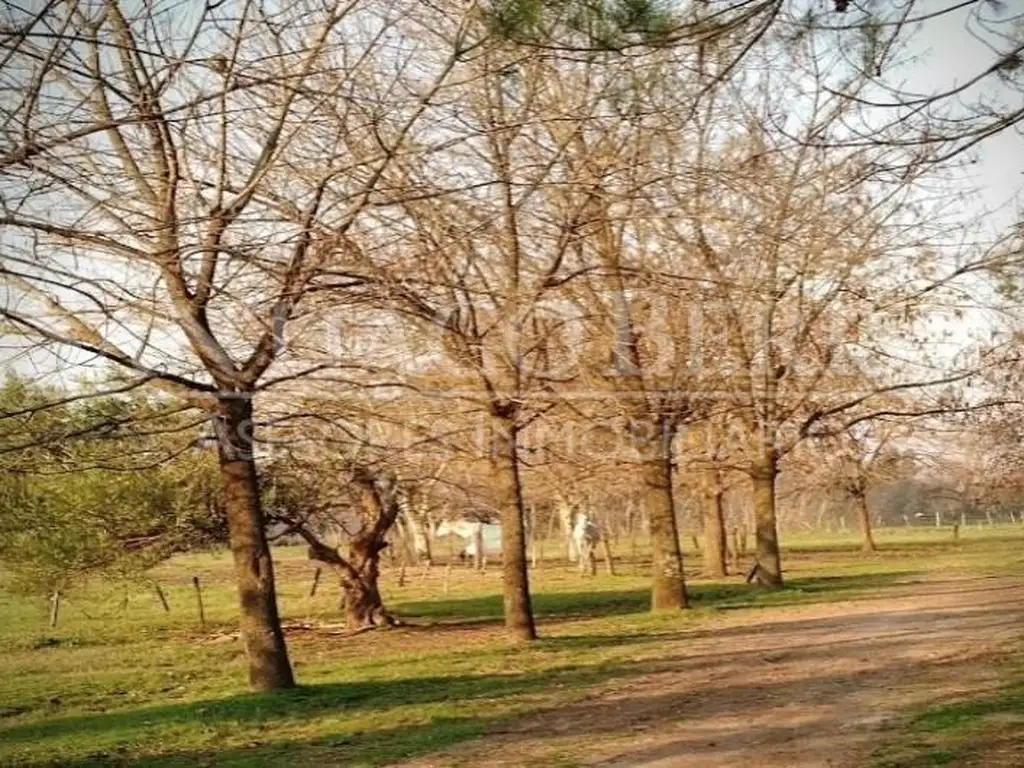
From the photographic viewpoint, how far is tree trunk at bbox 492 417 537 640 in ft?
51.1

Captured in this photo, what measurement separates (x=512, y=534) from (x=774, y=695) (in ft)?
20.7

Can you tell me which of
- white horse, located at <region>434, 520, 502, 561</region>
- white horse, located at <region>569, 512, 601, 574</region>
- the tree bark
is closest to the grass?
the tree bark

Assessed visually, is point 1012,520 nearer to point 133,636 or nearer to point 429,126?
point 133,636

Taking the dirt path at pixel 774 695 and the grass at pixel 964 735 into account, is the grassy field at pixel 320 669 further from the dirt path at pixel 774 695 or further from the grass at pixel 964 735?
the dirt path at pixel 774 695

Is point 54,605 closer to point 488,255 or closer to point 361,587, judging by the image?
point 361,587

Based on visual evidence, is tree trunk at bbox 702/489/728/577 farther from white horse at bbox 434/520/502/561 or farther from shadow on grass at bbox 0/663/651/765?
shadow on grass at bbox 0/663/651/765

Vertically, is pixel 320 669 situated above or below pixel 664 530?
below

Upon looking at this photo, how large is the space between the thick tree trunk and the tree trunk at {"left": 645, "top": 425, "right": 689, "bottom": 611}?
941 centimetres

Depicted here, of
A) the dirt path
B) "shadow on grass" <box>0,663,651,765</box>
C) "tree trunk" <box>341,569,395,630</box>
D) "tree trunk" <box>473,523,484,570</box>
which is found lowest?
the dirt path

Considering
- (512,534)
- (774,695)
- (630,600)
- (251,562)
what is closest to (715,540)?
(630,600)

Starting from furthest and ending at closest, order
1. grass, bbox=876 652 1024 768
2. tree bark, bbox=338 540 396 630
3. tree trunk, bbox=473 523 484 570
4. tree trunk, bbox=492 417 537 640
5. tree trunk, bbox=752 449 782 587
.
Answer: tree trunk, bbox=473 523 484 570
tree trunk, bbox=752 449 782 587
tree bark, bbox=338 540 396 630
tree trunk, bbox=492 417 537 640
grass, bbox=876 652 1024 768

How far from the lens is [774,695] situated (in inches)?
385

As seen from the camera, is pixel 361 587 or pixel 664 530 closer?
pixel 664 530

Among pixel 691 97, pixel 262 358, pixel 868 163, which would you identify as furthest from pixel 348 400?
pixel 868 163
